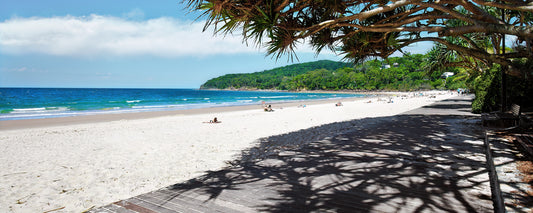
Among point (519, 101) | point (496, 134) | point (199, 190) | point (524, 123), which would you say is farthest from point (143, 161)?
point (519, 101)

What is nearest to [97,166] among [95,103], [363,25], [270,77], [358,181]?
[358,181]

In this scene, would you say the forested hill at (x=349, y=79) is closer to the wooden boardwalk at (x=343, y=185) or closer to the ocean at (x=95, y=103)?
the ocean at (x=95, y=103)

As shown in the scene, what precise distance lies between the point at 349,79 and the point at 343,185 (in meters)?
105

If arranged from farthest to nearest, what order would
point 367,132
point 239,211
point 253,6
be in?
point 367,132 < point 253,6 < point 239,211

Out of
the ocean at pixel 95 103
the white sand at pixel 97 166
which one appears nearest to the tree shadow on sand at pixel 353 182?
the white sand at pixel 97 166

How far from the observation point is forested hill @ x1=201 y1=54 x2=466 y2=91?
265 feet

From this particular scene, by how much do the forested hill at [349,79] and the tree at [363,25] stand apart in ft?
179

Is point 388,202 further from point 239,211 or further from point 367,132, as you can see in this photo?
point 367,132

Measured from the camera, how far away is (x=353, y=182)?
2.87 m

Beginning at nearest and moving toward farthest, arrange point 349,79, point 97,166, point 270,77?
point 97,166 → point 349,79 → point 270,77

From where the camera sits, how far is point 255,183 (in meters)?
2.95

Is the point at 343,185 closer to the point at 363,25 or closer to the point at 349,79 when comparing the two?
the point at 363,25

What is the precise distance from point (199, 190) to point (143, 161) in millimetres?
2650

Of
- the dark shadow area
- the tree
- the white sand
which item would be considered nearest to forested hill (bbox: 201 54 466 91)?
the tree
